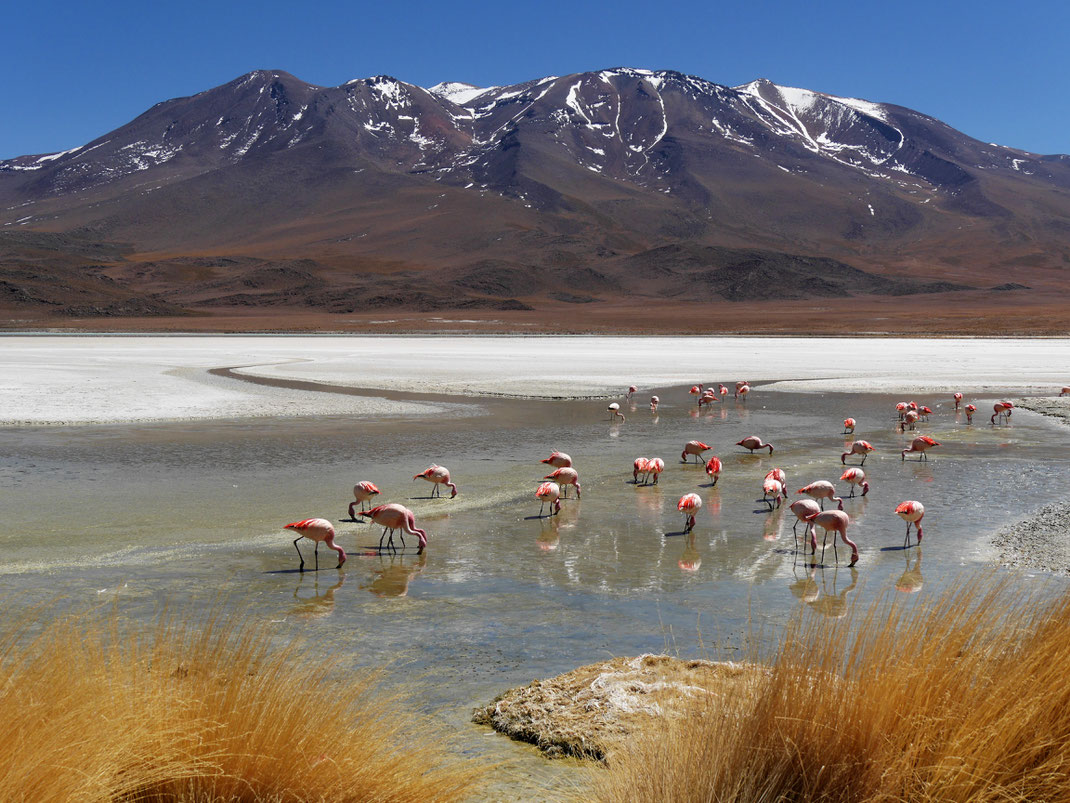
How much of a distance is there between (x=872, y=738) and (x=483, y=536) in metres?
6.43

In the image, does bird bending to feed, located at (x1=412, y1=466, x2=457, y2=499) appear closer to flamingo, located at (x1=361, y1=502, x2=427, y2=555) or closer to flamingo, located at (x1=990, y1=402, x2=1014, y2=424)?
flamingo, located at (x1=361, y1=502, x2=427, y2=555)

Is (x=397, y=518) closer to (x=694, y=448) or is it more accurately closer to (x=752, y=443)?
(x=694, y=448)

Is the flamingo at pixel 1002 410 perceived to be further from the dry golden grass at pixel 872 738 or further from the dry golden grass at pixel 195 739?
the dry golden grass at pixel 195 739

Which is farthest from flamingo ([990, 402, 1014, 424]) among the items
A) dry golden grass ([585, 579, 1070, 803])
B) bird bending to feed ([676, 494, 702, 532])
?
dry golden grass ([585, 579, 1070, 803])

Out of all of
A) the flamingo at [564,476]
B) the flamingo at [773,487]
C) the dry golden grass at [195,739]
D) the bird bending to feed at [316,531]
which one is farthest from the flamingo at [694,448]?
the dry golden grass at [195,739]

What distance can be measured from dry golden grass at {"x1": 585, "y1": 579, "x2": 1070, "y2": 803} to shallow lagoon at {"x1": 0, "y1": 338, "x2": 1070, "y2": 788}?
1122 mm

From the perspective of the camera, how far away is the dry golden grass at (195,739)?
10.7 feet

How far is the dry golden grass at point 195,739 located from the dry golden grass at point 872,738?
892 millimetres

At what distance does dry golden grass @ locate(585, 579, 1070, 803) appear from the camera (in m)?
3.45

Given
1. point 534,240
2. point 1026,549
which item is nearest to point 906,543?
point 1026,549

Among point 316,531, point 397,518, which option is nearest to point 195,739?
point 316,531

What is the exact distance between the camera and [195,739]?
3.52 meters

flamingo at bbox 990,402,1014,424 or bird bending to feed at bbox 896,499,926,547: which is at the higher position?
flamingo at bbox 990,402,1014,424

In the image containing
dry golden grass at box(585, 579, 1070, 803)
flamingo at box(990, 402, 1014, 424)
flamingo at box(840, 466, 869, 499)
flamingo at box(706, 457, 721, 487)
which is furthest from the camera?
flamingo at box(990, 402, 1014, 424)
